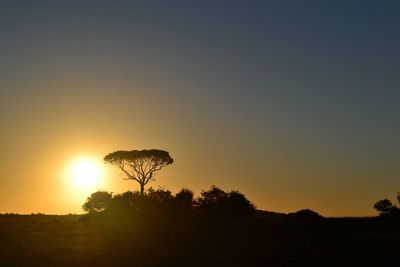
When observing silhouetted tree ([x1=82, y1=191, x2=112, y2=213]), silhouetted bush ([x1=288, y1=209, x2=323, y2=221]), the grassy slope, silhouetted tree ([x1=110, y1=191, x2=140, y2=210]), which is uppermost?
silhouetted tree ([x1=82, y1=191, x2=112, y2=213])

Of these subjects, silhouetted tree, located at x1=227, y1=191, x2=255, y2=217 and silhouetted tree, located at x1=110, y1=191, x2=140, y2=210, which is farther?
silhouetted tree, located at x1=110, y1=191, x2=140, y2=210

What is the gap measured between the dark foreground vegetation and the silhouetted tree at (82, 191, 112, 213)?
13841 millimetres

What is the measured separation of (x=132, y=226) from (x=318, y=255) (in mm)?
30698

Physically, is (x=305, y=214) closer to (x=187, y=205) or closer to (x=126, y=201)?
(x=187, y=205)

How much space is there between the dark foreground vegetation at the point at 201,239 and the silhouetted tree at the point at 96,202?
13.8 metres

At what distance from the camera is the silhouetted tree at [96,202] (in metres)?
104

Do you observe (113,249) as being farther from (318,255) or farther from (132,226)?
(132,226)

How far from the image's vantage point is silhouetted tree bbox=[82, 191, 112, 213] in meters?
104

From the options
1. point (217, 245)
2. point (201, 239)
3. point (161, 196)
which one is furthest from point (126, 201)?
point (217, 245)

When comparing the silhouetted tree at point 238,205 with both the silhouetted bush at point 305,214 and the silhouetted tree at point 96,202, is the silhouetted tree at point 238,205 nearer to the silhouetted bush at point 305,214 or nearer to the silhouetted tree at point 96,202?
the silhouetted bush at point 305,214

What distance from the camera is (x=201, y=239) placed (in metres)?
56.2

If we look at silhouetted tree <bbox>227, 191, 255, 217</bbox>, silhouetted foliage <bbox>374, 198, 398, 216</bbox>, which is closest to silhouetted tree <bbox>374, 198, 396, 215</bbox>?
silhouetted foliage <bbox>374, 198, 398, 216</bbox>

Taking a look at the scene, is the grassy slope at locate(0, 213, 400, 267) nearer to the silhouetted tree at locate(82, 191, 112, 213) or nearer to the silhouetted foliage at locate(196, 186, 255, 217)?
the silhouetted foliage at locate(196, 186, 255, 217)

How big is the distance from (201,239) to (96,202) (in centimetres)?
5279
